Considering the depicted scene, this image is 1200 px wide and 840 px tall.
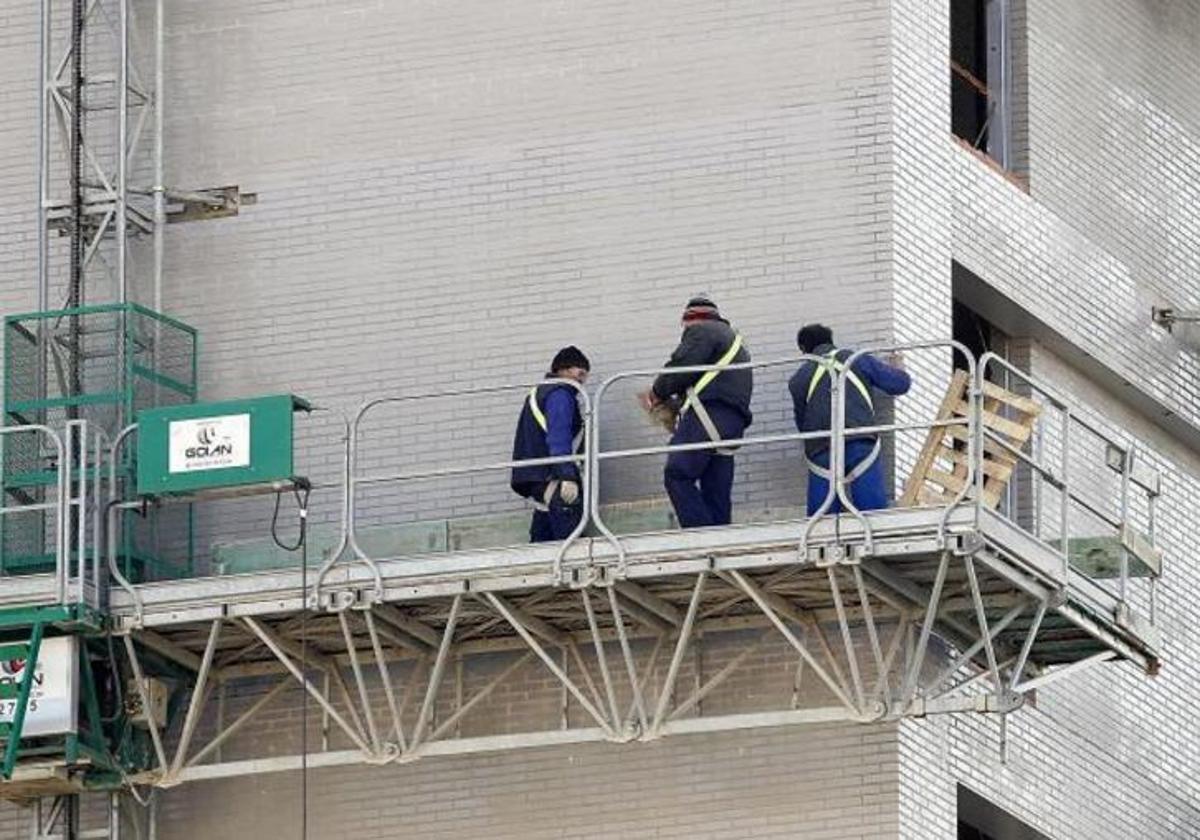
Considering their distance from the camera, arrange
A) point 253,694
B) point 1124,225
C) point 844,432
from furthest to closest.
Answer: point 1124,225 < point 253,694 < point 844,432

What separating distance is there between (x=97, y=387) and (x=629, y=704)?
19.4 feet

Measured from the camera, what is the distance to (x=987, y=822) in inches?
1738

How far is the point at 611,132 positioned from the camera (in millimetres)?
43469

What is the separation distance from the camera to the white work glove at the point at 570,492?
41.3 m

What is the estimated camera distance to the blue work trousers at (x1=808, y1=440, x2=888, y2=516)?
40.7m

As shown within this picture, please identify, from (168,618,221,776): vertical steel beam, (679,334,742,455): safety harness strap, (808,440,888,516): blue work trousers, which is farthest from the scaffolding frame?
(808,440,888,516): blue work trousers

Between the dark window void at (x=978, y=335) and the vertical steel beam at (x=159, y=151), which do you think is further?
the dark window void at (x=978, y=335)

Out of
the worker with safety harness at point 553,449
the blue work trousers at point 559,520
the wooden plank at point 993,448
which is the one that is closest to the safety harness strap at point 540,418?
the worker with safety harness at point 553,449

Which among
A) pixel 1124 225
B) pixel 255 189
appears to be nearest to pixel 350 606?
pixel 255 189

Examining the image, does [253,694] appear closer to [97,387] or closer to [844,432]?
[97,387]

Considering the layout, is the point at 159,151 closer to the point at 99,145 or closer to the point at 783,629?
the point at 99,145

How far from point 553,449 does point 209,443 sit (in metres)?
2.96

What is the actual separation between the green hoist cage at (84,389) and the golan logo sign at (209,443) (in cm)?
94

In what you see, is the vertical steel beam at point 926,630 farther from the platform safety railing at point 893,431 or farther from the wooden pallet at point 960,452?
the wooden pallet at point 960,452
